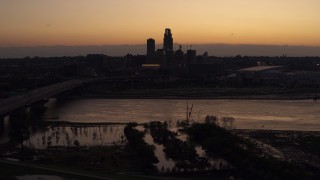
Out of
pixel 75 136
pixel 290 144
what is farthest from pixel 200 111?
pixel 290 144

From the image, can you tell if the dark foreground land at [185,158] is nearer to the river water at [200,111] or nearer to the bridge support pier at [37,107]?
the river water at [200,111]

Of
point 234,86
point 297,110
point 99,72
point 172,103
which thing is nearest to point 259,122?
point 297,110

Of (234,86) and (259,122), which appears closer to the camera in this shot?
(259,122)

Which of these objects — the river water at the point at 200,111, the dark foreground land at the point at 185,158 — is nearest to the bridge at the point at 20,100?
the river water at the point at 200,111

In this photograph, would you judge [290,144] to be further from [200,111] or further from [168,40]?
[168,40]

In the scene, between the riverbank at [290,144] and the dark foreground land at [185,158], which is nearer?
the dark foreground land at [185,158]

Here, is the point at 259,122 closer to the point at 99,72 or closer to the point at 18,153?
the point at 18,153
